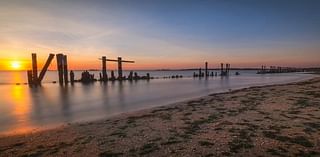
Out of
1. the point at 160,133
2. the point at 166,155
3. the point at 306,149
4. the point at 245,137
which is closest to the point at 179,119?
the point at 160,133

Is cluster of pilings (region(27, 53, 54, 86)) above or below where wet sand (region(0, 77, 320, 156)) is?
above

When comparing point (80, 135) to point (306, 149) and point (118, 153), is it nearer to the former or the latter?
point (118, 153)

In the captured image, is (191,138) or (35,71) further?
(35,71)

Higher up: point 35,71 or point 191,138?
point 35,71

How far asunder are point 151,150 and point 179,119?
377cm

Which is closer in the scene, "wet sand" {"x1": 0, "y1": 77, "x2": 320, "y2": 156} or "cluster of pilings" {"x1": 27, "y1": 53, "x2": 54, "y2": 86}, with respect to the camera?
"wet sand" {"x1": 0, "y1": 77, "x2": 320, "y2": 156}

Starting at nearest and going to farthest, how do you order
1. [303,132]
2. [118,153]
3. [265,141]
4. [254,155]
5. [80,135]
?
[254,155] → [118,153] → [265,141] → [303,132] → [80,135]

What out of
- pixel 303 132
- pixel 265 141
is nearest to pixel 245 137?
pixel 265 141

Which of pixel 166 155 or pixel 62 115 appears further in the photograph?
pixel 62 115

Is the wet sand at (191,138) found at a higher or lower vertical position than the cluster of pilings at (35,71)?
lower

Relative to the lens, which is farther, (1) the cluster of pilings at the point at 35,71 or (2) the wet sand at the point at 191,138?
(1) the cluster of pilings at the point at 35,71

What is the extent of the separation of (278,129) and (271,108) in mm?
3976

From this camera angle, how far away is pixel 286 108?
11.0 metres

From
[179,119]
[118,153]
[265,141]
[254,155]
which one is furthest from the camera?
[179,119]
